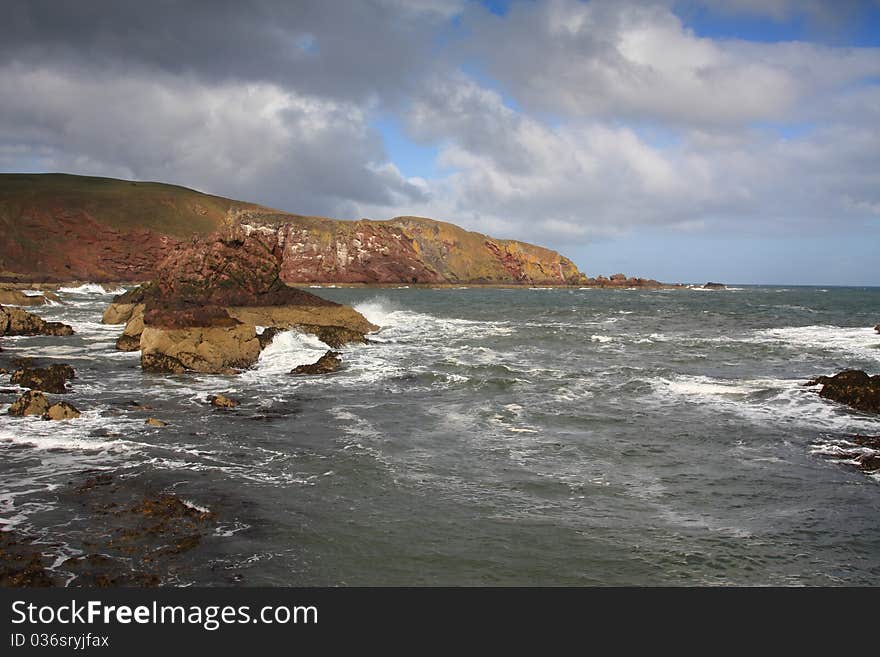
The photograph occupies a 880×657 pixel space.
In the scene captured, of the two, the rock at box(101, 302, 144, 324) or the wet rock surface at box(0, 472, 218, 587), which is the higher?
the rock at box(101, 302, 144, 324)

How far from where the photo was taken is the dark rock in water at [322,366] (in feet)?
A: 65.1

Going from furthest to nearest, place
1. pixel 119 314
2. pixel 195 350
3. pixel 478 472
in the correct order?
1. pixel 119 314
2. pixel 195 350
3. pixel 478 472

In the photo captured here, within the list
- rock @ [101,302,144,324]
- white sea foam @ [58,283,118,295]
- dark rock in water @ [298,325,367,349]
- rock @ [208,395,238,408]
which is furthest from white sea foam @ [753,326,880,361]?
white sea foam @ [58,283,118,295]

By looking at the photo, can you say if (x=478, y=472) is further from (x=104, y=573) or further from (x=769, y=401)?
(x=769, y=401)

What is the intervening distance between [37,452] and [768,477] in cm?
1256

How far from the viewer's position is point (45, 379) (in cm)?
1609

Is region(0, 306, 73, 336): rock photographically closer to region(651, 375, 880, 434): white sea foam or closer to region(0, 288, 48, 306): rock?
region(0, 288, 48, 306): rock

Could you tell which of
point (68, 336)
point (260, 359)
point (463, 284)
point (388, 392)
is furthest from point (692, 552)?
point (463, 284)

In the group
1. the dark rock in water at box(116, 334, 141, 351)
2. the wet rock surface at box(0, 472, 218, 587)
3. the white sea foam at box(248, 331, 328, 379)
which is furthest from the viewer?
the dark rock in water at box(116, 334, 141, 351)

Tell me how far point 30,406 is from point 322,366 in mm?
8800

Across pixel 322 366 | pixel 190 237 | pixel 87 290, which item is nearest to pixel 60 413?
pixel 322 366

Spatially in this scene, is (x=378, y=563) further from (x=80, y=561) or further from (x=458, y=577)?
(x=80, y=561)

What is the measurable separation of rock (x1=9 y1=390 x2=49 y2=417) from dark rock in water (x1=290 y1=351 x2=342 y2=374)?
759 cm

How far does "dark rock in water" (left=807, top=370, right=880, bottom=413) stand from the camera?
15.2 metres
